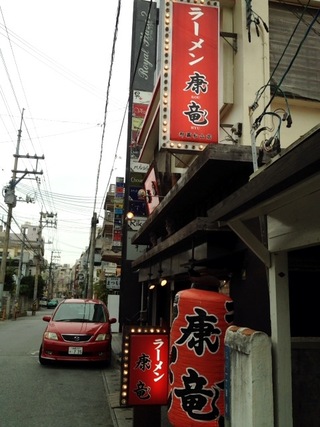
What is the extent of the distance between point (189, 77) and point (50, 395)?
644 cm

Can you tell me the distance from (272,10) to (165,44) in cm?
252

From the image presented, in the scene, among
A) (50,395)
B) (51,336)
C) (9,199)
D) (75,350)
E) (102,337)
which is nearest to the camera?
(50,395)

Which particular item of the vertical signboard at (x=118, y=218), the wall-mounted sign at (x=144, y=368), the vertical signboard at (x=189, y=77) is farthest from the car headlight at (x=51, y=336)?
the vertical signboard at (x=118, y=218)

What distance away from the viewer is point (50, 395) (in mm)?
7914

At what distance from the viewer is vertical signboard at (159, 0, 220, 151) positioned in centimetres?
645

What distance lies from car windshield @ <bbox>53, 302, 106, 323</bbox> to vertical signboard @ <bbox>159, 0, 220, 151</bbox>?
7.33 m

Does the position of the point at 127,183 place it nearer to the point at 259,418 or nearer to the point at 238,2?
the point at 238,2

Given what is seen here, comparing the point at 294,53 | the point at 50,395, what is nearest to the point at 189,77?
the point at 294,53

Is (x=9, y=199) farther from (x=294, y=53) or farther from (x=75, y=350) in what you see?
(x=294, y=53)

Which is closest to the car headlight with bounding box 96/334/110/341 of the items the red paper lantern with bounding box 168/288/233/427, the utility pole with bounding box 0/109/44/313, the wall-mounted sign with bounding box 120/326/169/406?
the wall-mounted sign with bounding box 120/326/169/406

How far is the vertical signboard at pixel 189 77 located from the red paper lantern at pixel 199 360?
285 centimetres

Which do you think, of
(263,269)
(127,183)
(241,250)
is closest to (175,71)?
(241,250)

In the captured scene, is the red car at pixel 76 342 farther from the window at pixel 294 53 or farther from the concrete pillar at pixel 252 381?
the window at pixel 294 53

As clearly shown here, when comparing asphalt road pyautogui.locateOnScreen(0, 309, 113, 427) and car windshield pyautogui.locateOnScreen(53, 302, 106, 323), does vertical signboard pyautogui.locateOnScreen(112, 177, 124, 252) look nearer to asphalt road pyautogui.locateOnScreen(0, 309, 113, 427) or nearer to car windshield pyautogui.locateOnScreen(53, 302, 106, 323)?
car windshield pyautogui.locateOnScreen(53, 302, 106, 323)
